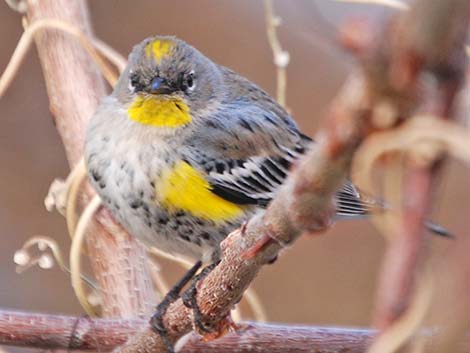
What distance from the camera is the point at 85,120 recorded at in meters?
1.97

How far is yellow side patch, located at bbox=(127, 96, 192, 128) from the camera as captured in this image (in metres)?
1.93

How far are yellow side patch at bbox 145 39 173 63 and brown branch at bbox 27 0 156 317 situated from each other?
14 centimetres

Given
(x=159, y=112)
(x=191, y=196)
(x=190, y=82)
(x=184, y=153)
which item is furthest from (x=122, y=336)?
(x=190, y=82)

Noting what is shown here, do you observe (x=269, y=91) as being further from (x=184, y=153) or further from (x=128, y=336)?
(x=128, y=336)

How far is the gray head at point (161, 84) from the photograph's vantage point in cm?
194

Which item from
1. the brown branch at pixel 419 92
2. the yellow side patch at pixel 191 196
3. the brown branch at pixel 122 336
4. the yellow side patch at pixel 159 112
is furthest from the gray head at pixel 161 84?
the brown branch at pixel 419 92

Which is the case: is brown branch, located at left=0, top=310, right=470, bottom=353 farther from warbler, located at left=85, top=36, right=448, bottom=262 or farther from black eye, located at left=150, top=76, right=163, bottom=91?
black eye, located at left=150, top=76, right=163, bottom=91

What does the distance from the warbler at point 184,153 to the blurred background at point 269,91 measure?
1.55 m

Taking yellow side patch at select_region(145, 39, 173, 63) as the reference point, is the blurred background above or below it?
below

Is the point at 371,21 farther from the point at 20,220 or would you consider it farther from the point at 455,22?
the point at 20,220

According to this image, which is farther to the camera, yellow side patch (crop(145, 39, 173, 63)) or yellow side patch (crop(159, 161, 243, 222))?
yellow side patch (crop(145, 39, 173, 63))

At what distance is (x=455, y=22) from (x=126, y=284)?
150cm

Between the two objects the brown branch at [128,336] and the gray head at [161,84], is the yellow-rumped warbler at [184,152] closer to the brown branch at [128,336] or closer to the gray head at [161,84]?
the gray head at [161,84]

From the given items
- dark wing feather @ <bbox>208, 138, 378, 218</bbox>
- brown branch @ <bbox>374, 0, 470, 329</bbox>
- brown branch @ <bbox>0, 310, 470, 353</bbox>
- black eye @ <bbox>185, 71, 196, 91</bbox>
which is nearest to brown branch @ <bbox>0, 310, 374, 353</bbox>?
brown branch @ <bbox>0, 310, 470, 353</bbox>
